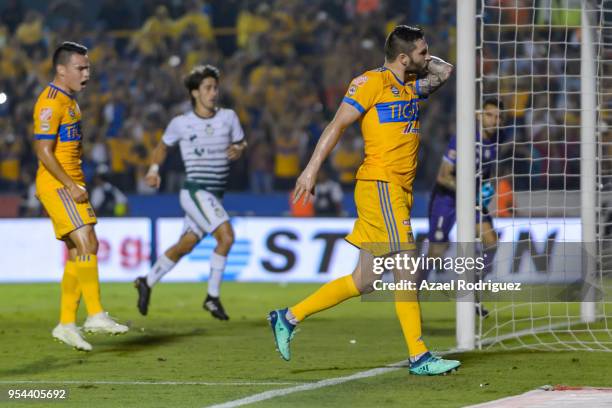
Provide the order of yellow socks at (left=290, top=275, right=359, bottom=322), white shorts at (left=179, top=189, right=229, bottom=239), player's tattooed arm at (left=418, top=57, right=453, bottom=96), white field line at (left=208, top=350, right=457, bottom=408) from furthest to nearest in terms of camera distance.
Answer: white shorts at (left=179, top=189, right=229, bottom=239) → player's tattooed arm at (left=418, top=57, right=453, bottom=96) → yellow socks at (left=290, top=275, right=359, bottom=322) → white field line at (left=208, top=350, right=457, bottom=408)

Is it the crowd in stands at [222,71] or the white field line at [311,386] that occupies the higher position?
the crowd in stands at [222,71]

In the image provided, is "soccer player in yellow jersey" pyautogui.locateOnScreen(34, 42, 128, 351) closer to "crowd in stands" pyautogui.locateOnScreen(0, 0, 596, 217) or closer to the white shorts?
the white shorts

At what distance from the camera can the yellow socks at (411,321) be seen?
25.9 ft

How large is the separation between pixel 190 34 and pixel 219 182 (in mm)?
10899

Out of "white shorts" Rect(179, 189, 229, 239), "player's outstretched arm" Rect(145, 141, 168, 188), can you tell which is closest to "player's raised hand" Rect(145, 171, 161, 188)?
"player's outstretched arm" Rect(145, 141, 168, 188)

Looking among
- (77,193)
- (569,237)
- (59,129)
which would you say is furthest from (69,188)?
(569,237)

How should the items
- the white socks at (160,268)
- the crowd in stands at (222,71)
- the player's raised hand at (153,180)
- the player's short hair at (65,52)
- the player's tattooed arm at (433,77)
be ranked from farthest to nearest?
the crowd in stands at (222,71) → the white socks at (160,268) → the player's raised hand at (153,180) → the player's short hair at (65,52) → the player's tattooed arm at (433,77)

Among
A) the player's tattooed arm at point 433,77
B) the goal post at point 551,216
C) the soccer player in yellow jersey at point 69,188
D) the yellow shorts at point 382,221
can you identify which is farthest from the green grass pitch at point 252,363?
the player's tattooed arm at point 433,77

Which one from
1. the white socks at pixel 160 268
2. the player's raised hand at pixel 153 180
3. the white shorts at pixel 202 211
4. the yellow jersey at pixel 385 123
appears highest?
the yellow jersey at pixel 385 123

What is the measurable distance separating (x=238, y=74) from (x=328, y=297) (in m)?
14.2

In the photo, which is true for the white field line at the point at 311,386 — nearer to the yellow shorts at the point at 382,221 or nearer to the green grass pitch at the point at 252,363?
the green grass pitch at the point at 252,363

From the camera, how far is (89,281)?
952 cm

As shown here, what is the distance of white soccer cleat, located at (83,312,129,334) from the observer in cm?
935

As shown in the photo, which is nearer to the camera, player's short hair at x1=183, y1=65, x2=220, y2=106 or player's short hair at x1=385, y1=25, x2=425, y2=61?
player's short hair at x1=385, y1=25, x2=425, y2=61
